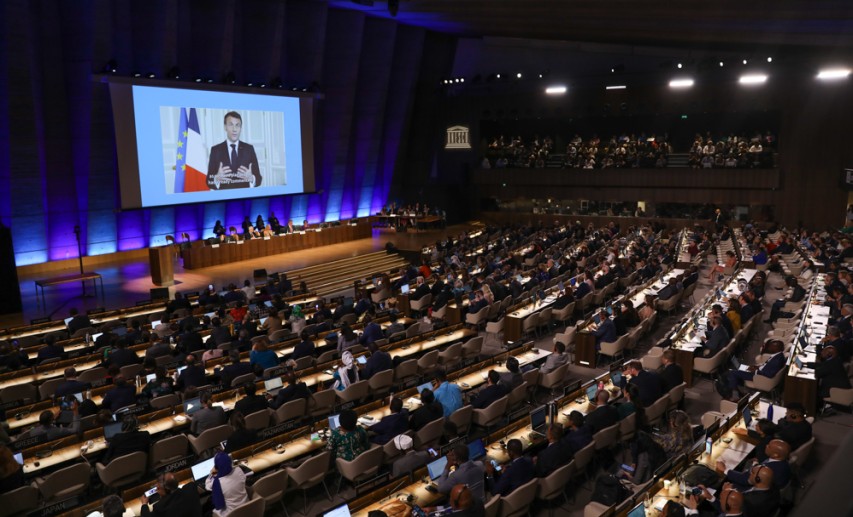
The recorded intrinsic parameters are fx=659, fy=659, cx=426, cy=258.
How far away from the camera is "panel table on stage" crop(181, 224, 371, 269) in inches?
862

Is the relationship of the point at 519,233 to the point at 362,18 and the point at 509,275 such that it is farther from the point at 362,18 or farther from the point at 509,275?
the point at 362,18

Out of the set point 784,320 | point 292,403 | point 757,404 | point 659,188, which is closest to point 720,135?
point 659,188

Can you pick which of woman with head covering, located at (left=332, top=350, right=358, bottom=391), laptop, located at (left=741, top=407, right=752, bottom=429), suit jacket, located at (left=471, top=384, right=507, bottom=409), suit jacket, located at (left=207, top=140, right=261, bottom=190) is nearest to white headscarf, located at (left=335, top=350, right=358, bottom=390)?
woman with head covering, located at (left=332, top=350, right=358, bottom=391)

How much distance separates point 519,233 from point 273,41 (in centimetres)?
1178

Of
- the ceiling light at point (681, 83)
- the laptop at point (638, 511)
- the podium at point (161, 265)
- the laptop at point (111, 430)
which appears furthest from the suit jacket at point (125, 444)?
the ceiling light at point (681, 83)

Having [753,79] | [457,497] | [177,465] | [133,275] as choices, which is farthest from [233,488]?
[753,79]

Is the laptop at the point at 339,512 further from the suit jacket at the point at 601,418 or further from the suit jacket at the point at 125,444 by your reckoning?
the suit jacket at the point at 601,418

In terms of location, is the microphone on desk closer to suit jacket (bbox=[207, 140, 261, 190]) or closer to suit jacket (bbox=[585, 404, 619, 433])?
suit jacket (bbox=[585, 404, 619, 433])

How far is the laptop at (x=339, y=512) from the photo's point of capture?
19.1 ft

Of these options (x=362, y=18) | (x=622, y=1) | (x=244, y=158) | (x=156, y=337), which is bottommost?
(x=156, y=337)

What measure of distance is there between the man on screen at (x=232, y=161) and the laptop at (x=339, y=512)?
63.9ft

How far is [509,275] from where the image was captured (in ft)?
58.3

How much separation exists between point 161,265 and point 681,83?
21888 mm

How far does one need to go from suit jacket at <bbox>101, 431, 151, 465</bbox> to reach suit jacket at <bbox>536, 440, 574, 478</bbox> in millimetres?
4641
